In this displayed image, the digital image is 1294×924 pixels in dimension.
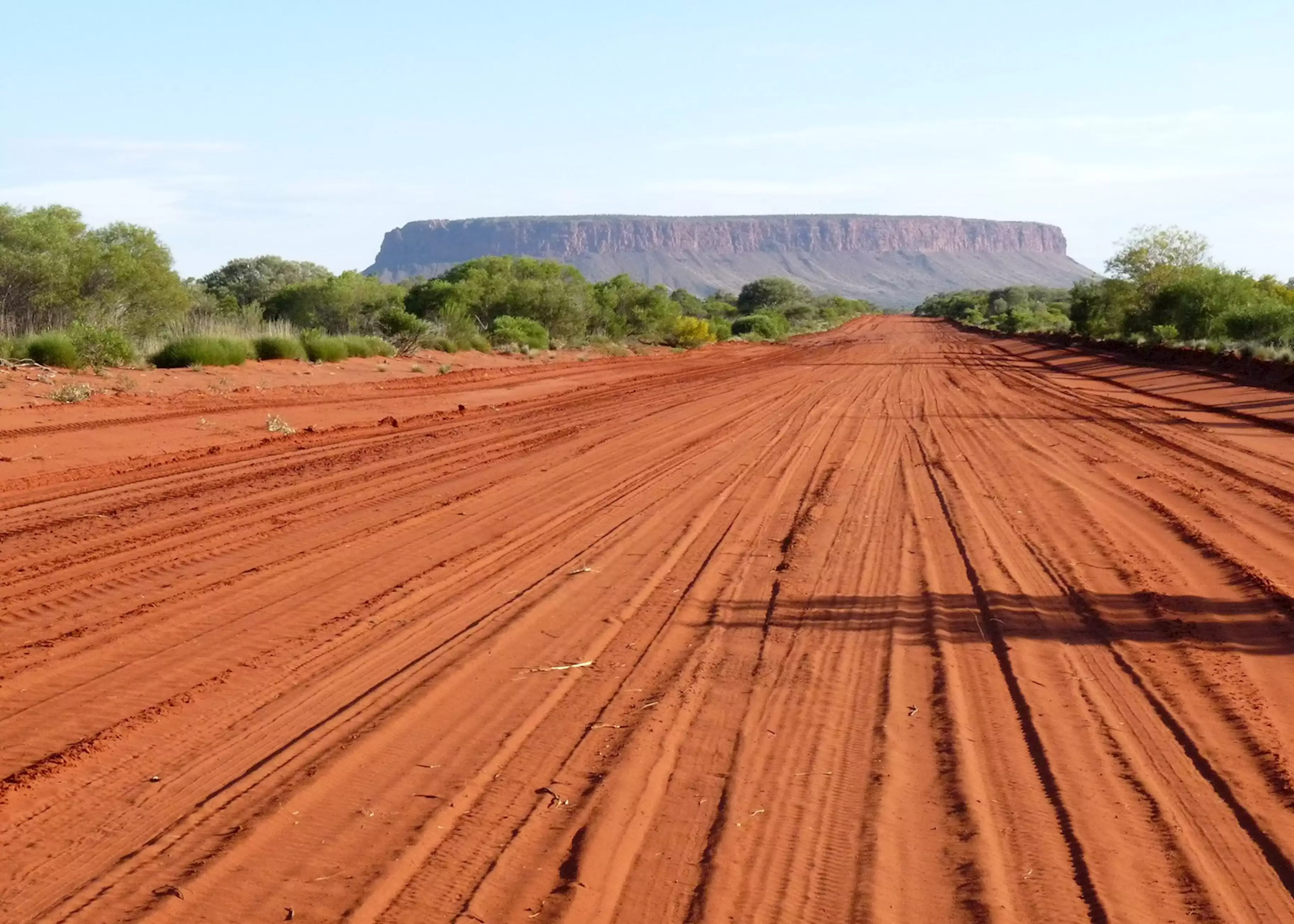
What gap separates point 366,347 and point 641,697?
94.0ft

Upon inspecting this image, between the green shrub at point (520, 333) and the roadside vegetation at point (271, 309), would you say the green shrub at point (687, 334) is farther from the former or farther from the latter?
the green shrub at point (520, 333)

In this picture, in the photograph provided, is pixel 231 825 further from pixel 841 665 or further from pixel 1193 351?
pixel 1193 351

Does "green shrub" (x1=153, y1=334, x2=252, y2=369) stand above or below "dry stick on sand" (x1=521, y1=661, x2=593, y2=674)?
above

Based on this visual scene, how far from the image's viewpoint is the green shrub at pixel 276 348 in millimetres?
29172

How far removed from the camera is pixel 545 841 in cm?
466

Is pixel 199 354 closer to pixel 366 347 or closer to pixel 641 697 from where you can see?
pixel 366 347

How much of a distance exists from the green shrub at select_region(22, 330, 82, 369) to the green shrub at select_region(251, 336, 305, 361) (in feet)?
21.4

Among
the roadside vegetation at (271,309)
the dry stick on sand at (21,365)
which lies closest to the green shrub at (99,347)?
the roadside vegetation at (271,309)

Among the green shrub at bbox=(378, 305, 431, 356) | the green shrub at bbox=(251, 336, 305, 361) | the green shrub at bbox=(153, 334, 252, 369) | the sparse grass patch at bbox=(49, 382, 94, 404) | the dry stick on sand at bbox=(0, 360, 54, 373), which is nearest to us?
the sparse grass patch at bbox=(49, 382, 94, 404)

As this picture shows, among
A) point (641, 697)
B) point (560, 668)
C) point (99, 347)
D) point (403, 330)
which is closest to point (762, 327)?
point (403, 330)

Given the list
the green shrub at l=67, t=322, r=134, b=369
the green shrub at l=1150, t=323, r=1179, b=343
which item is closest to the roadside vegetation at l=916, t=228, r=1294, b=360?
the green shrub at l=1150, t=323, r=1179, b=343

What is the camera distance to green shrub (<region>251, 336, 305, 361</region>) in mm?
29172

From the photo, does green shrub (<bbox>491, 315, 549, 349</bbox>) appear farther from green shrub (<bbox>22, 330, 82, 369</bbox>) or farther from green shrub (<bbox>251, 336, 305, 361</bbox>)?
green shrub (<bbox>22, 330, 82, 369</bbox>)

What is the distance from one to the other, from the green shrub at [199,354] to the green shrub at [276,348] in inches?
82.4
